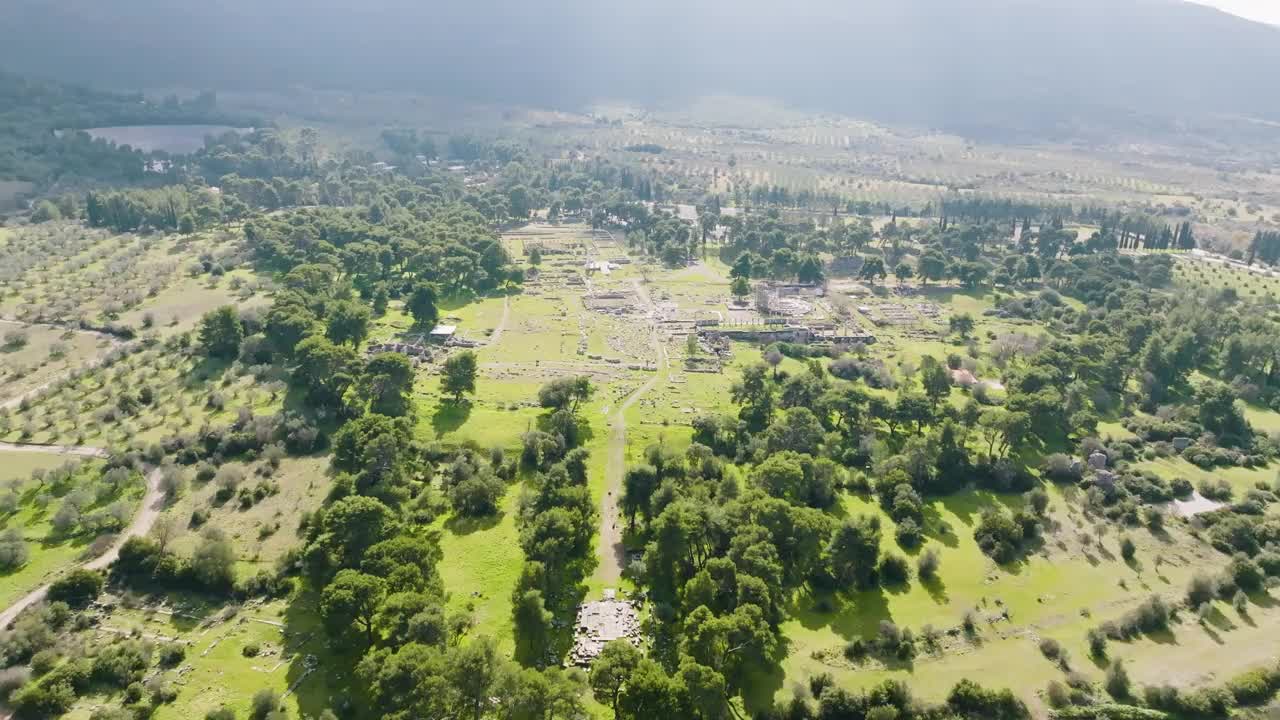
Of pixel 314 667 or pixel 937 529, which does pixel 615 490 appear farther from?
pixel 937 529

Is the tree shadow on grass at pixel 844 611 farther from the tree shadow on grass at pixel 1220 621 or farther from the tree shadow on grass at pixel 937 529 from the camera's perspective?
the tree shadow on grass at pixel 1220 621

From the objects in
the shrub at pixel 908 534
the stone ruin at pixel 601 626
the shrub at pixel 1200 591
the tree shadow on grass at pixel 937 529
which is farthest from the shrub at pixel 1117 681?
the stone ruin at pixel 601 626

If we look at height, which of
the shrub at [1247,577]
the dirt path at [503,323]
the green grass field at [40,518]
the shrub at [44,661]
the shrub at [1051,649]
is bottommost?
the shrub at [44,661]

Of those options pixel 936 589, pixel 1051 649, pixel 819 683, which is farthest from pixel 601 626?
pixel 1051 649

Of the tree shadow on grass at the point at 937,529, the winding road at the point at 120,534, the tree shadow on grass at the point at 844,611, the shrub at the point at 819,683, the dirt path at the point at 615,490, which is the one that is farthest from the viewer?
the tree shadow on grass at the point at 937,529

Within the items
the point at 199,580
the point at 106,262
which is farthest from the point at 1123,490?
the point at 106,262

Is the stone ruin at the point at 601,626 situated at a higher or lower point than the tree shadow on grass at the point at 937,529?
lower
